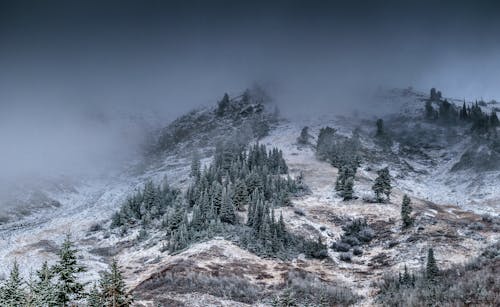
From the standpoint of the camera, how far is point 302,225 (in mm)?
83938

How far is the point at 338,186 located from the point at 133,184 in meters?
81.0

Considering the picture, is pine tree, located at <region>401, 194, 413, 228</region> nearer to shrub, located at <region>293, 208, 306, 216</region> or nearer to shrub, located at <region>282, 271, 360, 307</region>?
shrub, located at <region>293, 208, 306, 216</region>

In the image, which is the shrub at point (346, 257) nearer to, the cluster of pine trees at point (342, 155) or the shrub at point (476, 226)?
the shrub at point (476, 226)

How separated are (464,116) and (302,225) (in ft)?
366

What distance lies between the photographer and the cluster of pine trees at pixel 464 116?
150875 millimetres

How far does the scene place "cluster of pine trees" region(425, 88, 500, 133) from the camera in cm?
15088

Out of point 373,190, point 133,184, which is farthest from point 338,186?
point 133,184

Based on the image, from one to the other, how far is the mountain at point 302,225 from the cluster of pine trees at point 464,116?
1257 mm

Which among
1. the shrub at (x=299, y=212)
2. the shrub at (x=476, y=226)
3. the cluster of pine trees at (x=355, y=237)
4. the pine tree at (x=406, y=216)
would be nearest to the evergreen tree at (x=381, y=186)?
the cluster of pine trees at (x=355, y=237)

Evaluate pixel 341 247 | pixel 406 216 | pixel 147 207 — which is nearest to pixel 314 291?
pixel 341 247

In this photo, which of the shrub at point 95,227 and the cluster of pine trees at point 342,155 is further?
the shrub at point 95,227

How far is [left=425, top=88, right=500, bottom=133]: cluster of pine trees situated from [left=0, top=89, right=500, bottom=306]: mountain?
1.26 m

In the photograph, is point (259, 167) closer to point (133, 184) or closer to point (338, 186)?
point (338, 186)

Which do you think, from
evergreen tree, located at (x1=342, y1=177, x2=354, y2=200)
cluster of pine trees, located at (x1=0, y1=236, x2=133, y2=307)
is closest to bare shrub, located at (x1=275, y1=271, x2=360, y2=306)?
cluster of pine trees, located at (x1=0, y1=236, x2=133, y2=307)
